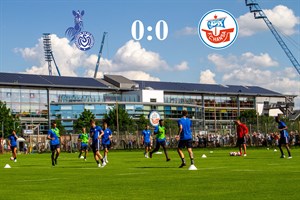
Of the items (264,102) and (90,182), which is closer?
(90,182)

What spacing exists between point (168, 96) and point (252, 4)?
42.1 m

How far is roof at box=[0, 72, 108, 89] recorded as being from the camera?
510 feet

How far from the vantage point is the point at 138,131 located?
88438mm

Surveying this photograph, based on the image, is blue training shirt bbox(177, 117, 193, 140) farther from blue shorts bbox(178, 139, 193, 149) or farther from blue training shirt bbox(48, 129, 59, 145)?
blue training shirt bbox(48, 129, 59, 145)

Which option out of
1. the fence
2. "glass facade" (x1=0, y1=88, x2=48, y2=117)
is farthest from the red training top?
"glass facade" (x1=0, y1=88, x2=48, y2=117)

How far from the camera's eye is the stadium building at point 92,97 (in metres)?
158

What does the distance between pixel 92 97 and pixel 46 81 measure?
43.0ft

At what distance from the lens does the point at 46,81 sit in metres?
162

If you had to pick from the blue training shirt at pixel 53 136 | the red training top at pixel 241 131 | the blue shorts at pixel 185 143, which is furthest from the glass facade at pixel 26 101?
the blue shorts at pixel 185 143

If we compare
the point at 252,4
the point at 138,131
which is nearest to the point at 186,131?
the point at 138,131

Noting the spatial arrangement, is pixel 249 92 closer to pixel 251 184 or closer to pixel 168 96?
pixel 168 96

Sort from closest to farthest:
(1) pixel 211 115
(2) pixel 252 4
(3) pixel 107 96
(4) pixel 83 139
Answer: (4) pixel 83 139 < (2) pixel 252 4 < (3) pixel 107 96 < (1) pixel 211 115

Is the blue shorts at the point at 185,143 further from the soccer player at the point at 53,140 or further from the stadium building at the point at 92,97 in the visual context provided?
the stadium building at the point at 92,97

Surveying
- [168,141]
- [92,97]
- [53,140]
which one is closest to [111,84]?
[92,97]
